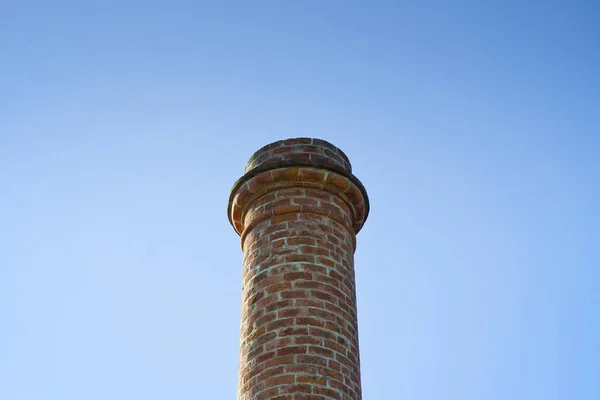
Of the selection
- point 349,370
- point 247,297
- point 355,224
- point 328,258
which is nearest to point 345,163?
point 355,224

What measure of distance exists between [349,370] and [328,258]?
0.88m

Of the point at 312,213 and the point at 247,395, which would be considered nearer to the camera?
the point at 247,395

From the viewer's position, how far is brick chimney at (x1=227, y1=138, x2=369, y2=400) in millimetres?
5383

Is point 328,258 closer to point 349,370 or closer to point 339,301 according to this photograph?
point 339,301

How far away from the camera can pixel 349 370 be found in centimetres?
555

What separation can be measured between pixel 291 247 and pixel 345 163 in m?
1.14

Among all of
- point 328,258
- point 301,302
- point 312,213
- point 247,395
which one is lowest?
point 247,395

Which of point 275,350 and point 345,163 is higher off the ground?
point 345,163

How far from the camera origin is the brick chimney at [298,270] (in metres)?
5.38

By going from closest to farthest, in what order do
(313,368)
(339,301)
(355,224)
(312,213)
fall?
1. (313,368)
2. (339,301)
3. (312,213)
4. (355,224)

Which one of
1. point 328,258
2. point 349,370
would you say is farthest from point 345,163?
point 349,370

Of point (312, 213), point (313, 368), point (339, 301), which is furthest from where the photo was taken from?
point (312, 213)

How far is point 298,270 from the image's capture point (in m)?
5.83

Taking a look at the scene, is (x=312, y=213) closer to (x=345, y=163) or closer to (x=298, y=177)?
(x=298, y=177)
